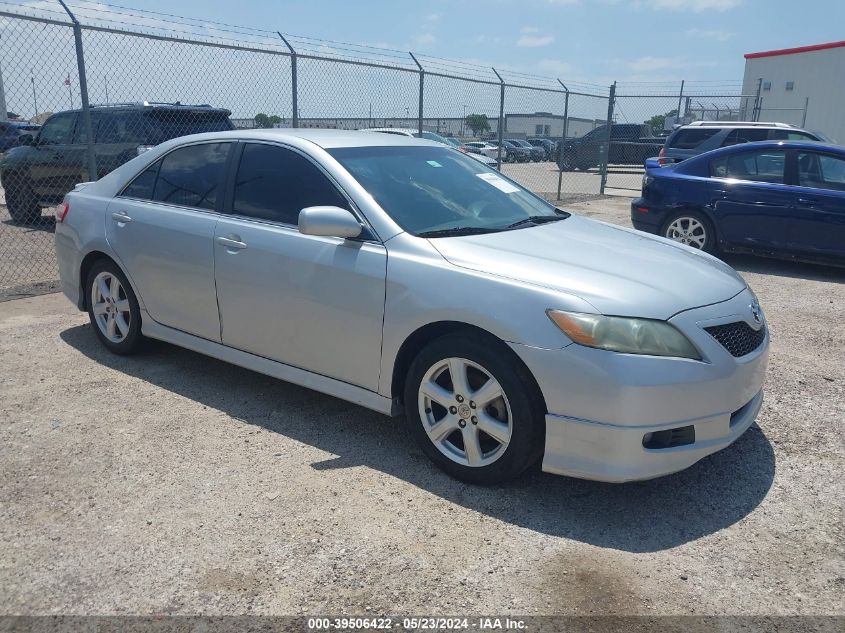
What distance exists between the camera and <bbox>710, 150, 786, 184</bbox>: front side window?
8086 mm

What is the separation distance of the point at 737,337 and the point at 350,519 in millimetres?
1927

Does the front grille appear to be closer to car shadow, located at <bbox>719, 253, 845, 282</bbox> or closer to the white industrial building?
car shadow, located at <bbox>719, 253, 845, 282</bbox>

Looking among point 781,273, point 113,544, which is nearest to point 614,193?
point 781,273

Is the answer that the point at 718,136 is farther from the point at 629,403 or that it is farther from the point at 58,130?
the point at 629,403

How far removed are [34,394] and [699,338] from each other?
3829 millimetres

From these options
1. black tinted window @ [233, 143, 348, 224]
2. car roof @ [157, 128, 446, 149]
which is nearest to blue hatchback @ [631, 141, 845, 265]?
car roof @ [157, 128, 446, 149]

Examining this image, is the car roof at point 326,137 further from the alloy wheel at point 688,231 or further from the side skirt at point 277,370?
the alloy wheel at point 688,231

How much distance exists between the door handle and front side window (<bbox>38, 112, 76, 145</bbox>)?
686 centimetres

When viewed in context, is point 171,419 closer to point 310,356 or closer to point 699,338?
point 310,356

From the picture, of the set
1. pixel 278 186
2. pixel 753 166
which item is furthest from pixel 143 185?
pixel 753 166

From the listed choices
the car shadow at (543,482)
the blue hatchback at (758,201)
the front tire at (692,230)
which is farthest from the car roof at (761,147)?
the car shadow at (543,482)

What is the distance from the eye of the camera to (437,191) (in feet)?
13.0

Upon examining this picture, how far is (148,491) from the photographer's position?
10.6ft

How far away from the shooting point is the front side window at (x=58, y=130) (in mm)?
9648
